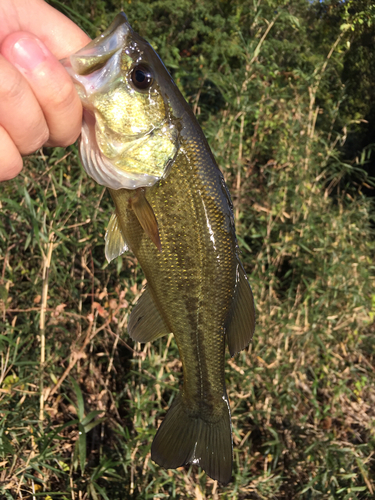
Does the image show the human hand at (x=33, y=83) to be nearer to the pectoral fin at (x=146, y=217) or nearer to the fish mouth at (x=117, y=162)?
the fish mouth at (x=117, y=162)

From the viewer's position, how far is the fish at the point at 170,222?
4.22 ft

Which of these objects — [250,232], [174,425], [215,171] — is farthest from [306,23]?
[174,425]

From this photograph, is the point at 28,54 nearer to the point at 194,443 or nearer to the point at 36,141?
the point at 36,141

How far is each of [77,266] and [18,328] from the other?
0.75 m

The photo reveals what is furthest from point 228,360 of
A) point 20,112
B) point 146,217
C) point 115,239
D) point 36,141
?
point 20,112

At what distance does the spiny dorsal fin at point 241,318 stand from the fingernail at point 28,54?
95 cm

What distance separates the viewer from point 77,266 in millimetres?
3184

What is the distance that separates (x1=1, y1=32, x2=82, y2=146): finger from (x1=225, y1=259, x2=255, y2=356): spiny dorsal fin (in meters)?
0.81

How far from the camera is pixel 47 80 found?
3.55 feet

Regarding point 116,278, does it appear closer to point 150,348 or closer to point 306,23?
point 150,348

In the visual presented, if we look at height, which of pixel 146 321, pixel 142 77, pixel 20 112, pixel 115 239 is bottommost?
pixel 146 321

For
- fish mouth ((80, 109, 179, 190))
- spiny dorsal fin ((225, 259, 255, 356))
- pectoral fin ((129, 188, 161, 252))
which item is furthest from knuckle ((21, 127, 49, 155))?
spiny dorsal fin ((225, 259, 255, 356))

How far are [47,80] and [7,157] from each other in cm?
24

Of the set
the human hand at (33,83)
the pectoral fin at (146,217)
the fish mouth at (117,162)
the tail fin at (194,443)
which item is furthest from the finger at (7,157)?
the tail fin at (194,443)
